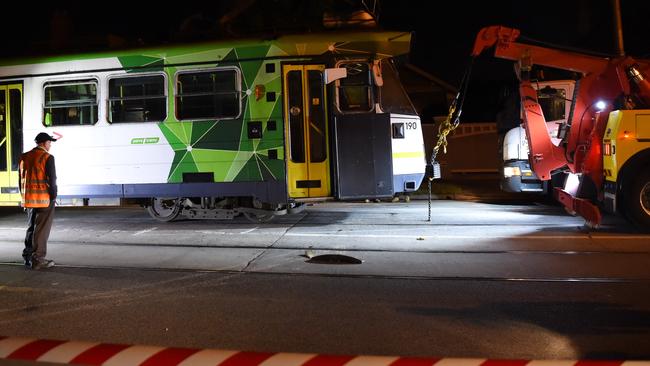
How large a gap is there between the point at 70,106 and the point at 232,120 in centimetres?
321

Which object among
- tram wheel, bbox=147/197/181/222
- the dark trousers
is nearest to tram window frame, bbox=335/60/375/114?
Result: tram wheel, bbox=147/197/181/222

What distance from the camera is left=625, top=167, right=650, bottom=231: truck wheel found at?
8.98 metres

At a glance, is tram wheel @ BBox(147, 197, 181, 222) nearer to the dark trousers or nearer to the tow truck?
the dark trousers

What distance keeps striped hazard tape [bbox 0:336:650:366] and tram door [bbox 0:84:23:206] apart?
310 inches

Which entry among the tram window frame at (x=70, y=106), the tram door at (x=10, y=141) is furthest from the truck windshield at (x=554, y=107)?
the tram door at (x=10, y=141)

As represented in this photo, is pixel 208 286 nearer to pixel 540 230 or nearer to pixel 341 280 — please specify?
pixel 341 280

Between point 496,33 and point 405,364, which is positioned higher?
point 496,33

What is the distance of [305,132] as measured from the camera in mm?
9492

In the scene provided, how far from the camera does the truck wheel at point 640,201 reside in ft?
29.5

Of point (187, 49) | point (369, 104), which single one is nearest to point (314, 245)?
point (369, 104)

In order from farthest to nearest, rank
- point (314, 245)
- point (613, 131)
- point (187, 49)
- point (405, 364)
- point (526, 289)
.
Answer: point (187, 49)
point (613, 131)
point (314, 245)
point (526, 289)
point (405, 364)

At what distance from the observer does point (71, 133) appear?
1018cm

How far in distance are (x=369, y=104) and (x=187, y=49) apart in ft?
11.1

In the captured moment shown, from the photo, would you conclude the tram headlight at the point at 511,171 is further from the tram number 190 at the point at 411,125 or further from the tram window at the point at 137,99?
the tram window at the point at 137,99
